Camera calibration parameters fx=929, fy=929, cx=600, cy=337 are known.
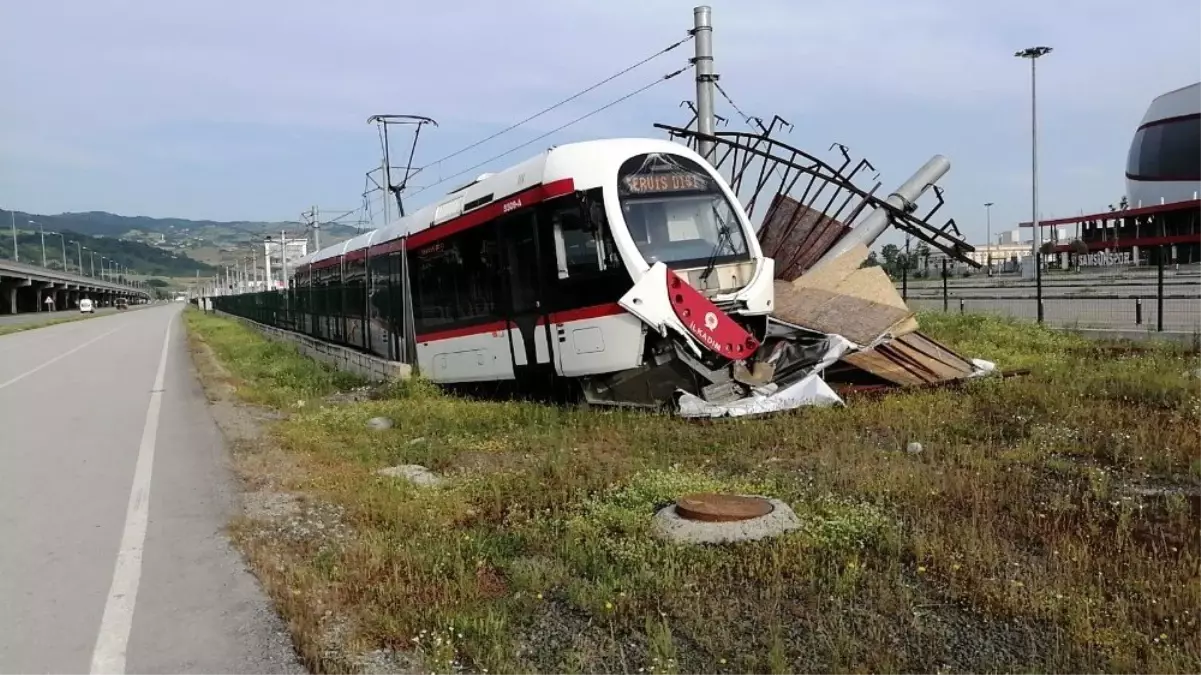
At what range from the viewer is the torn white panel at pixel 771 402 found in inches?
396

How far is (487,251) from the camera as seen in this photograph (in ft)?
40.8

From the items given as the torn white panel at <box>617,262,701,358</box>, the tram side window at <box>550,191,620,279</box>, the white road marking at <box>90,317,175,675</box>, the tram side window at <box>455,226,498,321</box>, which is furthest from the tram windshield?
the white road marking at <box>90,317,175,675</box>

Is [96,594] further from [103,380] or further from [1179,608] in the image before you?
[103,380]

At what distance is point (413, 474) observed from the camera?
8328mm

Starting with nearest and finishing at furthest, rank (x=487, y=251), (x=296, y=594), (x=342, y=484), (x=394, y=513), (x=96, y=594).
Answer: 1. (x=296, y=594)
2. (x=96, y=594)
3. (x=394, y=513)
4. (x=342, y=484)
5. (x=487, y=251)

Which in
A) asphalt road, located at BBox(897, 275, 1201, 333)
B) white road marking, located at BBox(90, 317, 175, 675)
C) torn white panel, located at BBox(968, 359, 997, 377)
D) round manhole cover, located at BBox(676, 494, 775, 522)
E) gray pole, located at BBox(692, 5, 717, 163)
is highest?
gray pole, located at BBox(692, 5, 717, 163)

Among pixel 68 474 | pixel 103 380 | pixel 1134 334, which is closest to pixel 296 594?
pixel 68 474

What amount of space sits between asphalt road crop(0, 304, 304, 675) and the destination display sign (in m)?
5.38

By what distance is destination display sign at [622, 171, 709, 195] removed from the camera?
35.3 feet

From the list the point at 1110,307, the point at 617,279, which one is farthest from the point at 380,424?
the point at 1110,307

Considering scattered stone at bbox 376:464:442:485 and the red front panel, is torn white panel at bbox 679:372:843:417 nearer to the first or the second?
the red front panel

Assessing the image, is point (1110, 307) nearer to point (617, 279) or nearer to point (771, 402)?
point (771, 402)

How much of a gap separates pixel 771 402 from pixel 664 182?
2901mm

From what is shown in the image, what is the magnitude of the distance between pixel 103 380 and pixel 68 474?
11775mm
